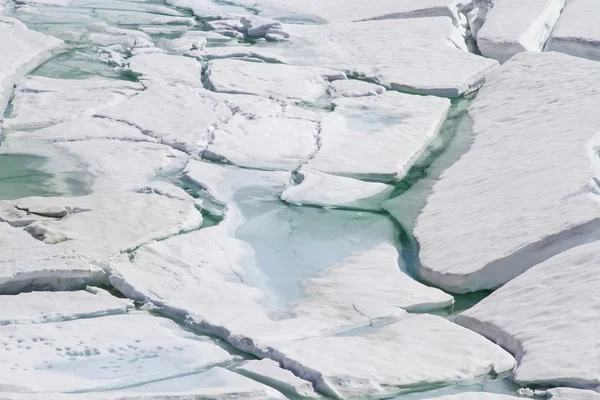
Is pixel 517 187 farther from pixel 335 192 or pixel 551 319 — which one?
pixel 551 319

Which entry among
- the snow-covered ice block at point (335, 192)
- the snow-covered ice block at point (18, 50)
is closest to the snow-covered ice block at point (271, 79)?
the snow-covered ice block at point (18, 50)

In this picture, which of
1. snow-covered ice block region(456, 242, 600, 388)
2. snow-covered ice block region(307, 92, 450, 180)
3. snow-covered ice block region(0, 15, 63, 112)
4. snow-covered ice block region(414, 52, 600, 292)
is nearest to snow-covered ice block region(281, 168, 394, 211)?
snow-covered ice block region(307, 92, 450, 180)

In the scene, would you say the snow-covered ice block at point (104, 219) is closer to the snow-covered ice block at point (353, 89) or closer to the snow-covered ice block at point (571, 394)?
the snow-covered ice block at point (571, 394)

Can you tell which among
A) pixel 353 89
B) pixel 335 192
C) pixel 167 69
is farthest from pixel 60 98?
pixel 335 192

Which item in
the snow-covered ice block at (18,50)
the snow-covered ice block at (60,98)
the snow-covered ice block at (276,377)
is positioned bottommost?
the snow-covered ice block at (18,50)

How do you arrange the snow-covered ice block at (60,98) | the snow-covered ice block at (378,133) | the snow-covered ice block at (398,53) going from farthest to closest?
the snow-covered ice block at (398,53)
the snow-covered ice block at (60,98)
the snow-covered ice block at (378,133)

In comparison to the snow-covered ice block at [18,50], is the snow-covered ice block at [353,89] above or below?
above

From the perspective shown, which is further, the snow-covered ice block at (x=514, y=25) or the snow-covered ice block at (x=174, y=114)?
the snow-covered ice block at (x=514, y=25)
